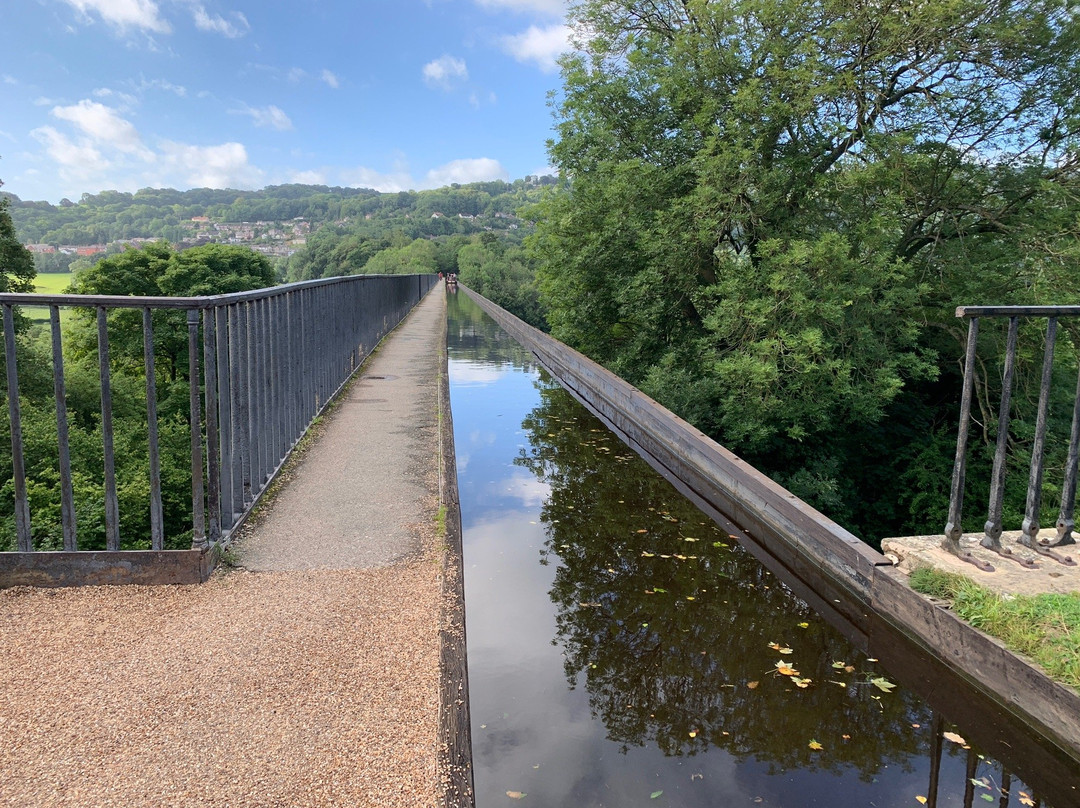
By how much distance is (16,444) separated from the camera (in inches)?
154

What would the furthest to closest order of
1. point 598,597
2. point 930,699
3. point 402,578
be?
1. point 598,597
2. point 402,578
3. point 930,699

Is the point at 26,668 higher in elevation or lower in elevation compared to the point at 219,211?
lower

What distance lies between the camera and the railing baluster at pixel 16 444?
3711 millimetres

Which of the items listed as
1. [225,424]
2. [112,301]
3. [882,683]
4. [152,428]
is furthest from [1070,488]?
[112,301]

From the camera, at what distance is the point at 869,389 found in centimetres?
1220

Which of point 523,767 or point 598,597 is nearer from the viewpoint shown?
point 523,767

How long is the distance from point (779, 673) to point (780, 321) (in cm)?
918

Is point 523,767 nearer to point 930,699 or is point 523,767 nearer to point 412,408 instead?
point 930,699

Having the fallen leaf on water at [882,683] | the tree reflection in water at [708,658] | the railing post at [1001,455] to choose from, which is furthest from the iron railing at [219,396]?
the railing post at [1001,455]

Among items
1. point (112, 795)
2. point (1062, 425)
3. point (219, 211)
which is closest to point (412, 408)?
point (112, 795)

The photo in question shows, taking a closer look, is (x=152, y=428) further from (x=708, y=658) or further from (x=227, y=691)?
(x=708, y=658)

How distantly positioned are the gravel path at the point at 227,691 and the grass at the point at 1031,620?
2.54 meters

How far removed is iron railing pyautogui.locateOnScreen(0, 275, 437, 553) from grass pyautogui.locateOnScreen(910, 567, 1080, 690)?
3889mm

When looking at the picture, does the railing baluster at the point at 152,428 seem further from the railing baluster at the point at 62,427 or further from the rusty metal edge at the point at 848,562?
the rusty metal edge at the point at 848,562
